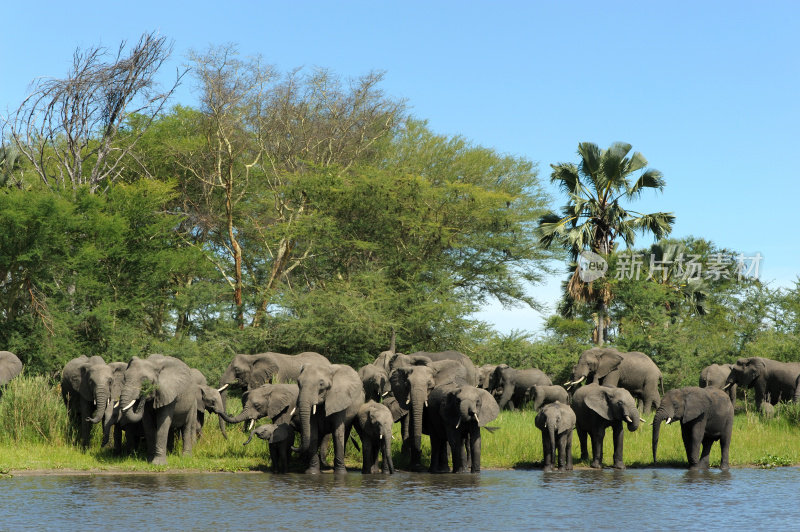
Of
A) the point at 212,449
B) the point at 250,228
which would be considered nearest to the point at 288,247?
the point at 250,228

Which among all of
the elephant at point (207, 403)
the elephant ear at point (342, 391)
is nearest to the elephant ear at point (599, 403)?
the elephant ear at point (342, 391)

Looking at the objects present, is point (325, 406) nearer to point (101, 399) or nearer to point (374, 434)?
point (374, 434)

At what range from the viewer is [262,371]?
84.4 ft

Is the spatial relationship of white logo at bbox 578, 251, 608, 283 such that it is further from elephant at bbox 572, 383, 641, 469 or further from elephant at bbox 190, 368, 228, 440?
elephant at bbox 190, 368, 228, 440

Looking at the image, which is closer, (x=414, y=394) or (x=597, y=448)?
(x=414, y=394)

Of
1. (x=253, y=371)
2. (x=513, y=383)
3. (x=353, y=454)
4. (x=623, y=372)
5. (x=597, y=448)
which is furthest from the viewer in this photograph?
(x=513, y=383)

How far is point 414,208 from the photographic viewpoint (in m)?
45.1

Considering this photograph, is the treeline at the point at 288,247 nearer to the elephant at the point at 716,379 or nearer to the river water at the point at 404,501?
the elephant at the point at 716,379

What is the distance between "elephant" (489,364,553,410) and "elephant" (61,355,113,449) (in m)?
13.7

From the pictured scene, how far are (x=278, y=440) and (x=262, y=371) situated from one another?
21.3 ft

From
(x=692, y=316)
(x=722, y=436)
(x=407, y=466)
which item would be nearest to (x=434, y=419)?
(x=407, y=466)

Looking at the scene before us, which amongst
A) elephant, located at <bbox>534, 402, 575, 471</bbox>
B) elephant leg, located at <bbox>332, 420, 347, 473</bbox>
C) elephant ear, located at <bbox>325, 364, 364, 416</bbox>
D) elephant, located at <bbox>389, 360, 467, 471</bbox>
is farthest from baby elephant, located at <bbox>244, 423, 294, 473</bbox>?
elephant, located at <bbox>534, 402, 575, 471</bbox>

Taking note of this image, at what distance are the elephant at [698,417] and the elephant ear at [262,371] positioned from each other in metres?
10.0

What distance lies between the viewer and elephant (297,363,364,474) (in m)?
18.9
